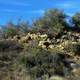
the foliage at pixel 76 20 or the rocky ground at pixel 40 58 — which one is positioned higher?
the foliage at pixel 76 20

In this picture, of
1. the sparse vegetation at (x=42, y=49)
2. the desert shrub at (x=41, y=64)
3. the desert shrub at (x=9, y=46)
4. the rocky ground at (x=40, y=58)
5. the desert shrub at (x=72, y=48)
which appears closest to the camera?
the rocky ground at (x=40, y=58)

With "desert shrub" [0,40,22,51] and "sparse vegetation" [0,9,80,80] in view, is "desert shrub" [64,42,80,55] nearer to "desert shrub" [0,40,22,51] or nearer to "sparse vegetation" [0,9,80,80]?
"sparse vegetation" [0,9,80,80]

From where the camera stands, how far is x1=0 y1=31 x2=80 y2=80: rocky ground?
60.7 ft

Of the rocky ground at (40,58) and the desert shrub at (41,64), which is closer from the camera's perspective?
the rocky ground at (40,58)

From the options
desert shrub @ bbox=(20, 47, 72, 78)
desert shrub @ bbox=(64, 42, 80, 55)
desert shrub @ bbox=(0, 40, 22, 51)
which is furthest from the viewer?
desert shrub @ bbox=(64, 42, 80, 55)

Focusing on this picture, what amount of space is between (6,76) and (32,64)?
3727 mm

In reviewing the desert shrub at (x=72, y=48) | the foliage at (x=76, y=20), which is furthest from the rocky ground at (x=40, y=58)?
the foliage at (x=76, y=20)

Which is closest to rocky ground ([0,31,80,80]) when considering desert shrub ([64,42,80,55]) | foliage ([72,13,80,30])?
desert shrub ([64,42,80,55])

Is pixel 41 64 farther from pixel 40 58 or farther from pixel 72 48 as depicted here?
pixel 72 48

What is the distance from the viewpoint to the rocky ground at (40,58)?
18.5 meters

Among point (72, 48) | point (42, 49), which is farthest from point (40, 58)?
point (72, 48)

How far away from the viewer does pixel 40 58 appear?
2209 cm

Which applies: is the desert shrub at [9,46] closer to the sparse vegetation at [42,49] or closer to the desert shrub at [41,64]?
the sparse vegetation at [42,49]

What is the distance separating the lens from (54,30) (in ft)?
107
